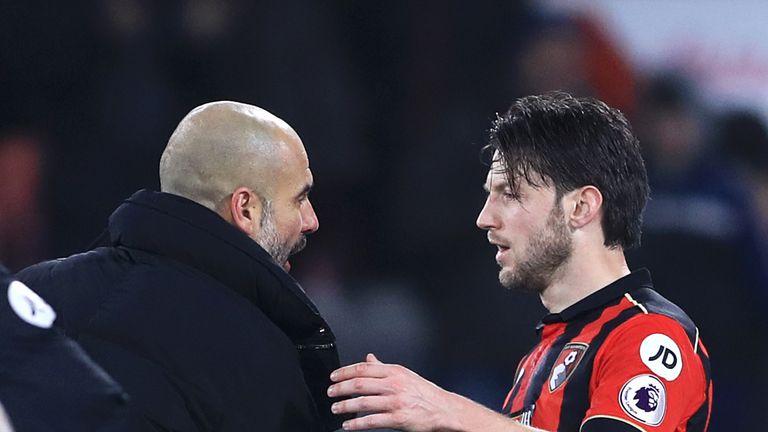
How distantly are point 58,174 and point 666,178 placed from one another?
7.40 ft

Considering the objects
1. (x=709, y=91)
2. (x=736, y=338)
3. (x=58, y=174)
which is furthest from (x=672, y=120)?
(x=58, y=174)

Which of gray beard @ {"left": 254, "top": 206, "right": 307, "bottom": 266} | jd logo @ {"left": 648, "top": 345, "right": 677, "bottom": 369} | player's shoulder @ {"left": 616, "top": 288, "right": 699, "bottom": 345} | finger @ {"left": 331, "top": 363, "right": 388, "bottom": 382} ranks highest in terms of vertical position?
gray beard @ {"left": 254, "top": 206, "right": 307, "bottom": 266}

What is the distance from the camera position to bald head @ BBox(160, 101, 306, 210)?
1998 mm

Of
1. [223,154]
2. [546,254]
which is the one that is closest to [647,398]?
[546,254]

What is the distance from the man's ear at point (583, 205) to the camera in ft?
6.56

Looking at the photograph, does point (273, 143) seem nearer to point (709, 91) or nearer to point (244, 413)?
point (244, 413)

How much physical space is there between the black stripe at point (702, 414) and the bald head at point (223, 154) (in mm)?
793

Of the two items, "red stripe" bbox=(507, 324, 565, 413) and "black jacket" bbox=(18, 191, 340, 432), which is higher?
"black jacket" bbox=(18, 191, 340, 432)

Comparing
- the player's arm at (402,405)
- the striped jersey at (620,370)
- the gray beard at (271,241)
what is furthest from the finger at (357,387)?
the gray beard at (271,241)

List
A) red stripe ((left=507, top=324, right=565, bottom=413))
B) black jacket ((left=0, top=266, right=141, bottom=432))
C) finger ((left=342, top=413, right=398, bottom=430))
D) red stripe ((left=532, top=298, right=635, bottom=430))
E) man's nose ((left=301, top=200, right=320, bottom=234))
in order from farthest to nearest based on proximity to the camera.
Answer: man's nose ((left=301, top=200, right=320, bottom=234)), red stripe ((left=507, top=324, right=565, bottom=413)), red stripe ((left=532, top=298, right=635, bottom=430)), finger ((left=342, top=413, right=398, bottom=430)), black jacket ((left=0, top=266, right=141, bottom=432))

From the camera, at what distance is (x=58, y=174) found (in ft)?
13.6

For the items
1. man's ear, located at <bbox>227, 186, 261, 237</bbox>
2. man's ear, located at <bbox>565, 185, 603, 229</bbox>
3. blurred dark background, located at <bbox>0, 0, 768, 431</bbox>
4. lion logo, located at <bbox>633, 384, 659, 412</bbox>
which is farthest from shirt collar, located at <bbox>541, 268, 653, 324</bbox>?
blurred dark background, located at <bbox>0, 0, 768, 431</bbox>

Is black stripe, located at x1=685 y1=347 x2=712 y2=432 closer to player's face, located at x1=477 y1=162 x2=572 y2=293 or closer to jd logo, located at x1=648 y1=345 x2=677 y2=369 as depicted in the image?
jd logo, located at x1=648 y1=345 x2=677 y2=369

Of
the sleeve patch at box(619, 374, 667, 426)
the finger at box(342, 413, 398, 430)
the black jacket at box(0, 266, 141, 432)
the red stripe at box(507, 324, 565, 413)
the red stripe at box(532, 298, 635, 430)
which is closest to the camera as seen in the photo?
the black jacket at box(0, 266, 141, 432)
